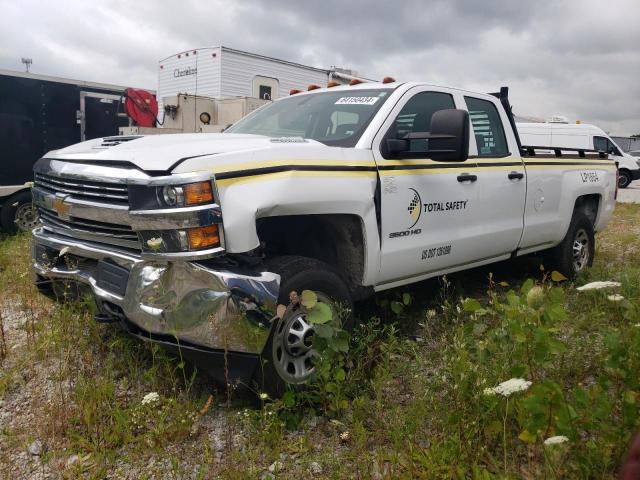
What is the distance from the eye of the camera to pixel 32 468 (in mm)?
2564

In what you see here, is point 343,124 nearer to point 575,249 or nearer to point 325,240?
point 325,240

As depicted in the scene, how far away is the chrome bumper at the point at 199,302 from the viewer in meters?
2.62

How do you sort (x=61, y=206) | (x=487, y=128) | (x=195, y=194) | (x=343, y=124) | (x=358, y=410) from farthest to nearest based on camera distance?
(x=487, y=128) < (x=343, y=124) < (x=61, y=206) < (x=358, y=410) < (x=195, y=194)

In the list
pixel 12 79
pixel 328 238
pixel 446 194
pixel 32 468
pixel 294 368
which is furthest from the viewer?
pixel 12 79

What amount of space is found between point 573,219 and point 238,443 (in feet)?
14.1

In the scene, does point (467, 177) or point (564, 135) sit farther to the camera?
point (564, 135)

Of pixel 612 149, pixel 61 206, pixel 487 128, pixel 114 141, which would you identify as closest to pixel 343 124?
pixel 114 141

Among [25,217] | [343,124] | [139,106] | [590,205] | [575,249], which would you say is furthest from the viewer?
[139,106]

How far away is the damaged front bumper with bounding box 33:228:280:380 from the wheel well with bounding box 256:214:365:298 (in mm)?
→ 668

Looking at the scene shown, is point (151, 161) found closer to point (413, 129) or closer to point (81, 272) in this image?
point (81, 272)

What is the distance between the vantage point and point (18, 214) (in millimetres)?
8141

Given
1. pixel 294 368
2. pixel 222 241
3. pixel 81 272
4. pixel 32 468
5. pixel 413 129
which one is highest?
pixel 413 129

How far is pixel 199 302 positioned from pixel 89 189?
3.16 ft

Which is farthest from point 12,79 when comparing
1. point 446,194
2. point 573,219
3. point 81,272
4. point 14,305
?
point 573,219
